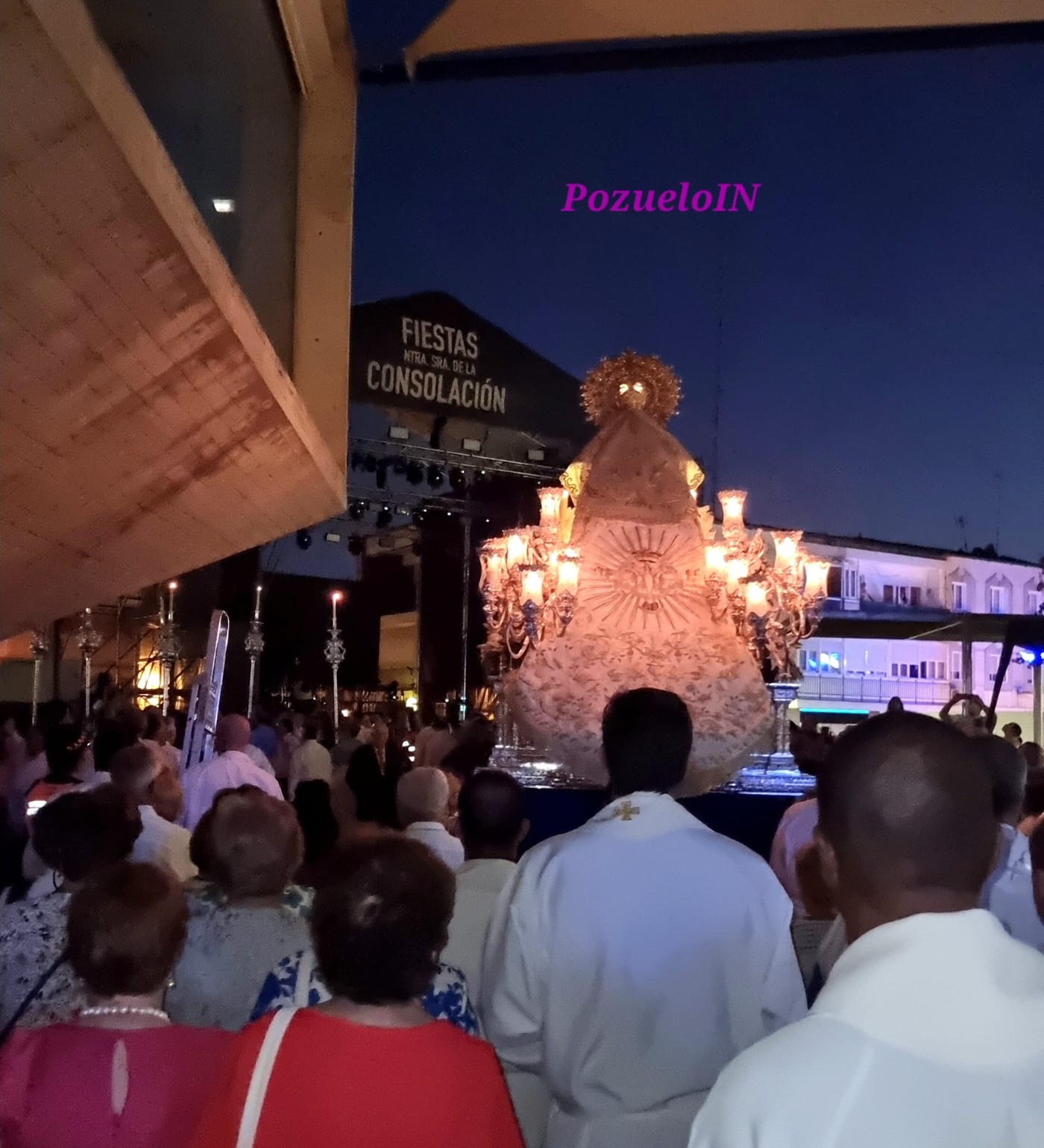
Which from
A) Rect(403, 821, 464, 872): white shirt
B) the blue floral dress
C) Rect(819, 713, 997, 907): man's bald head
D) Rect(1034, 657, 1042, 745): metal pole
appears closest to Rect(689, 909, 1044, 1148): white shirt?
Rect(819, 713, 997, 907): man's bald head

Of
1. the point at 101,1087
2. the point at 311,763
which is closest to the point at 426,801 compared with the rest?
the point at 101,1087

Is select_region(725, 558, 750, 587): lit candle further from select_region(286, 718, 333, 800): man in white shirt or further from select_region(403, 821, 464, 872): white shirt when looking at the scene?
select_region(403, 821, 464, 872): white shirt

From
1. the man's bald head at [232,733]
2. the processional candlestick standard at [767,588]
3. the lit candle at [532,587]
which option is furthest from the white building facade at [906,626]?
the man's bald head at [232,733]

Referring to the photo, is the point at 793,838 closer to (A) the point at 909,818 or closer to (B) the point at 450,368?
(A) the point at 909,818

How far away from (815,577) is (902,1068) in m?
11.4

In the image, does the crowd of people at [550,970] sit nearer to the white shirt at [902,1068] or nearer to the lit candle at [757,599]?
the white shirt at [902,1068]

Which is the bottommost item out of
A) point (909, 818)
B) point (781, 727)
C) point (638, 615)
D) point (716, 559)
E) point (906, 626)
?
point (781, 727)

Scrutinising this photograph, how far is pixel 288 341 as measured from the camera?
685 cm

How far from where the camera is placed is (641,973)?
2.66 metres

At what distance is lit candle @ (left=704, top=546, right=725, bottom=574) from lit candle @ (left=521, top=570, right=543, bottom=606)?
195cm

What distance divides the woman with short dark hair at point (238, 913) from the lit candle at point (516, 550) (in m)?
9.59

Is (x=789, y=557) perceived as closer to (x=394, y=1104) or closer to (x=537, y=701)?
(x=537, y=701)

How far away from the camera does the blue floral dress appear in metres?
2.27

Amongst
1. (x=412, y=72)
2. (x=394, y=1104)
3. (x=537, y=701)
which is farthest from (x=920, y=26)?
(x=537, y=701)
